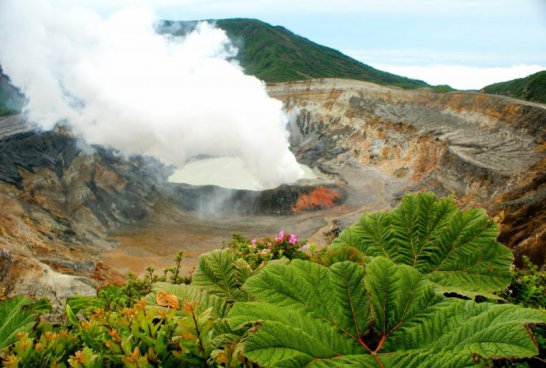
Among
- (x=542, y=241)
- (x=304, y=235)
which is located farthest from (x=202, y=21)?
(x=542, y=241)

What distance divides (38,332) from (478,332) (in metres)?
1.95

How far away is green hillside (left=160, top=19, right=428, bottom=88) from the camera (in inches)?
4820

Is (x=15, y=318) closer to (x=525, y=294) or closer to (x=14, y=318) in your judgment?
(x=14, y=318)

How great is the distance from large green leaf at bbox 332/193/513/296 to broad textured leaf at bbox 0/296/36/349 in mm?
1686

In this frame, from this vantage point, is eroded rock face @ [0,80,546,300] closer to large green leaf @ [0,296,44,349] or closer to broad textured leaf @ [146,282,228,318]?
large green leaf @ [0,296,44,349]

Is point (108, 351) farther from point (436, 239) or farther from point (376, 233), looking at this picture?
point (436, 239)

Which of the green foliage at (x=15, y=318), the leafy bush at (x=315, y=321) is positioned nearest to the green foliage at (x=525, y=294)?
the leafy bush at (x=315, y=321)

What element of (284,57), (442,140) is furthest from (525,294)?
(284,57)

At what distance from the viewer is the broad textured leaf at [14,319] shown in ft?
5.86

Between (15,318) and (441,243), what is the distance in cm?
220

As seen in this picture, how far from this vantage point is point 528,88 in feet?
274

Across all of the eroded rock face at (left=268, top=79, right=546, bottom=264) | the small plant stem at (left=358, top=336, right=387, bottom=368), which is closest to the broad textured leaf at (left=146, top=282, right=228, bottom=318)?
the small plant stem at (left=358, top=336, right=387, bottom=368)

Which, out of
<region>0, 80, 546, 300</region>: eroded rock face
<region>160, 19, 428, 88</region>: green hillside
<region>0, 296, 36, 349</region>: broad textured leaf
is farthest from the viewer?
A: <region>160, 19, 428, 88</region>: green hillside

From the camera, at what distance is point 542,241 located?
1198 centimetres
